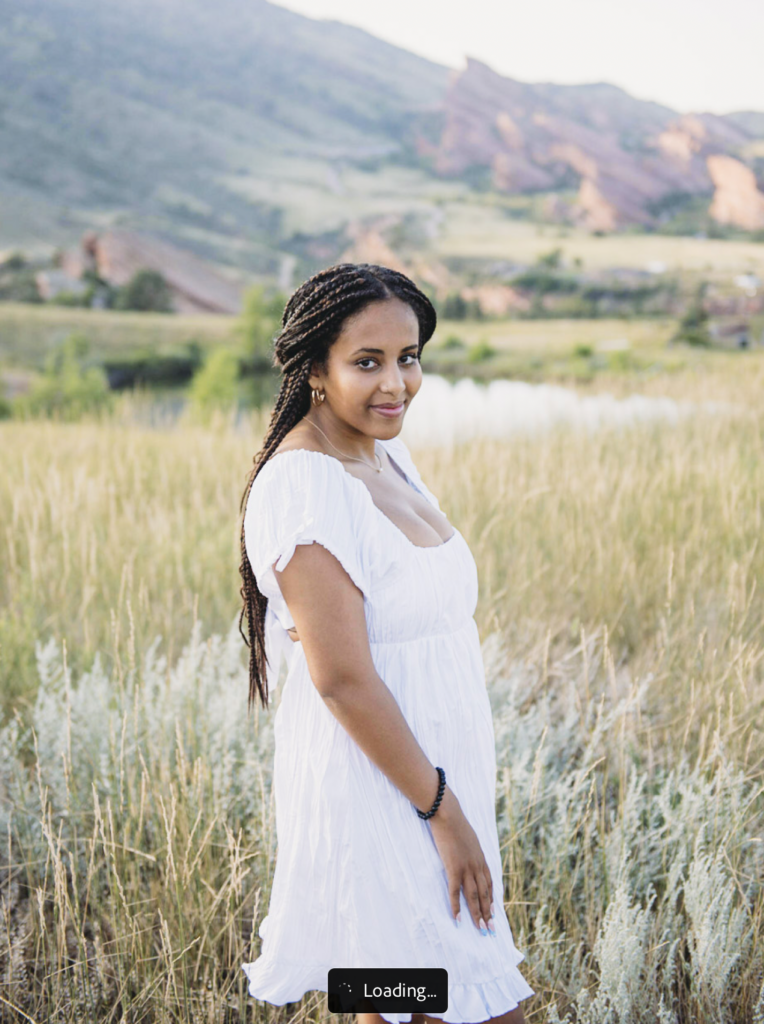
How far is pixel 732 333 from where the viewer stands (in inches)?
1157

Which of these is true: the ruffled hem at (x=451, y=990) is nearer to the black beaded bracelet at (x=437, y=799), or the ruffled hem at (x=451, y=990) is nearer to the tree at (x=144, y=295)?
the black beaded bracelet at (x=437, y=799)

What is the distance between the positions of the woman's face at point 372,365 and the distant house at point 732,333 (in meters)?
29.5

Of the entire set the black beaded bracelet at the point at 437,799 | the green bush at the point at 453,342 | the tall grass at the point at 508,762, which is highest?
the green bush at the point at 453,342

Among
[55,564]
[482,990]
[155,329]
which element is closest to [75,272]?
[155,329]

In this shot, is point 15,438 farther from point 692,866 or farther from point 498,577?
point 692,866

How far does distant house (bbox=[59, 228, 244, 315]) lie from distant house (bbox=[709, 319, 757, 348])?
3101cm

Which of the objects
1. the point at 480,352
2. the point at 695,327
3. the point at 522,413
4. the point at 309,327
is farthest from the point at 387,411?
the point at 695,327

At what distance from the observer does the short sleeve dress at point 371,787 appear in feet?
3.80

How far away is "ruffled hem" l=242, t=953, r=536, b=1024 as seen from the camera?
115 cm

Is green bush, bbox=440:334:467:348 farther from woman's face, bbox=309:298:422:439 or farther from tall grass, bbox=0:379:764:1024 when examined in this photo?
woman's face, bbox=309:298:422:439

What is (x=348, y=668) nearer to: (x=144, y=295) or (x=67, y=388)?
(x=67, y=388)

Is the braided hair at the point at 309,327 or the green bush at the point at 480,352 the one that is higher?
the green bush at the point at 480,352

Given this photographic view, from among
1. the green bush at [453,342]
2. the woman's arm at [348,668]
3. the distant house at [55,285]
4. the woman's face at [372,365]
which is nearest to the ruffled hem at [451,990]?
the woman's arm at [348,668]

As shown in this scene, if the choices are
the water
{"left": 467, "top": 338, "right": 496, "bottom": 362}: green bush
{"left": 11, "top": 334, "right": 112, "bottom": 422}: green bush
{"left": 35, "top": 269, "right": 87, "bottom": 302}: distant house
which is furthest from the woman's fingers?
{"left": 35, "top": 269, "right": 87, "bottom": 302}: distant house
